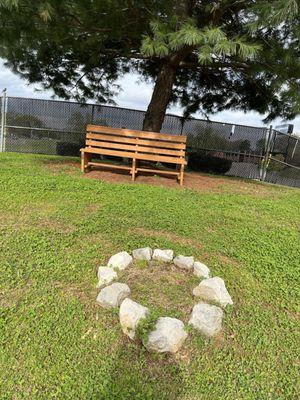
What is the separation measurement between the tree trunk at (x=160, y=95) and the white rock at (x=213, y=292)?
4758mm

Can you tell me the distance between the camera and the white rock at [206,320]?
2.56m

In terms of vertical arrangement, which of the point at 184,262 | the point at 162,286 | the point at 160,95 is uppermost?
the point at 160,95

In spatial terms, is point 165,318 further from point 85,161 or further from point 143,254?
point 85,161

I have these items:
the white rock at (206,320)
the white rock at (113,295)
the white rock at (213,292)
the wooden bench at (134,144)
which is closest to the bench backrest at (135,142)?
the wooden bench at (134,144)

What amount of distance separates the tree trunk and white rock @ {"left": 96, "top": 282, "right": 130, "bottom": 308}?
190 inches

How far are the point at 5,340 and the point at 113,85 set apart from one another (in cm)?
763

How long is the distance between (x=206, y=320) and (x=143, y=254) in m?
0.88

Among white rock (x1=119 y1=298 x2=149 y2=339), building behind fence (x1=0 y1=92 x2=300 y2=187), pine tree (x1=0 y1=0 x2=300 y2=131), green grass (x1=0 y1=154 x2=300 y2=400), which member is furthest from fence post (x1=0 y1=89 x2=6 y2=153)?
white rock (x1=119 y1=298 x2=149 y2=339)

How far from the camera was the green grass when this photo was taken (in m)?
2.26

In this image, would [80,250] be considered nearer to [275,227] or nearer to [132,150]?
[275,227]

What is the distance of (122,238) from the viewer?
3.55 meters

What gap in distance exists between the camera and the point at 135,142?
5.92 meters

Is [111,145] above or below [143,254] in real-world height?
above

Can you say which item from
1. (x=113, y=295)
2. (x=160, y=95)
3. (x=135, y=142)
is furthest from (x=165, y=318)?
(x=160, y=95)
